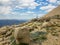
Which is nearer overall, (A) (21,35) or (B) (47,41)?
(A) (21,35)

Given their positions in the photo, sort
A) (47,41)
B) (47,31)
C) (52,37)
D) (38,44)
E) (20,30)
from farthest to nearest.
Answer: (47,31), (52,37), (47,41), (38,44), (20,30)

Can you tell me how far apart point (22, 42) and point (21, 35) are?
68 centimetres

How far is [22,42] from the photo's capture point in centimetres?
1571

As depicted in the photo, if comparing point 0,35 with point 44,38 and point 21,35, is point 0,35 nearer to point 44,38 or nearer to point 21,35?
point 44,38

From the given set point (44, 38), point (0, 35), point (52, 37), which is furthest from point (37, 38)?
point (0, 35)

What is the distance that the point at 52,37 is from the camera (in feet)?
73.9

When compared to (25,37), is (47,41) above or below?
below

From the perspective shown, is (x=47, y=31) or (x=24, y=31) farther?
(x=47, y=31)

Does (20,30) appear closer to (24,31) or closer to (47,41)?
(24,31)

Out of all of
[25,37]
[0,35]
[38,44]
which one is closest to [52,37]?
[38,44]

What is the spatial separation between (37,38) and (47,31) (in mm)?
3624

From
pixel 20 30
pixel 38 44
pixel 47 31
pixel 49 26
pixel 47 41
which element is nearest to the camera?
pixel 20 30

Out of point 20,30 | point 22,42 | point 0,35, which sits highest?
point 20,30

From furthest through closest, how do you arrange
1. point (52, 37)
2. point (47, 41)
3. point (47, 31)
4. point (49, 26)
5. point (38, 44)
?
1. point (49, 26)
2. point (47, 31)
3. point (52, 37)
4. point (47, 41)
5. point (38, 44)
